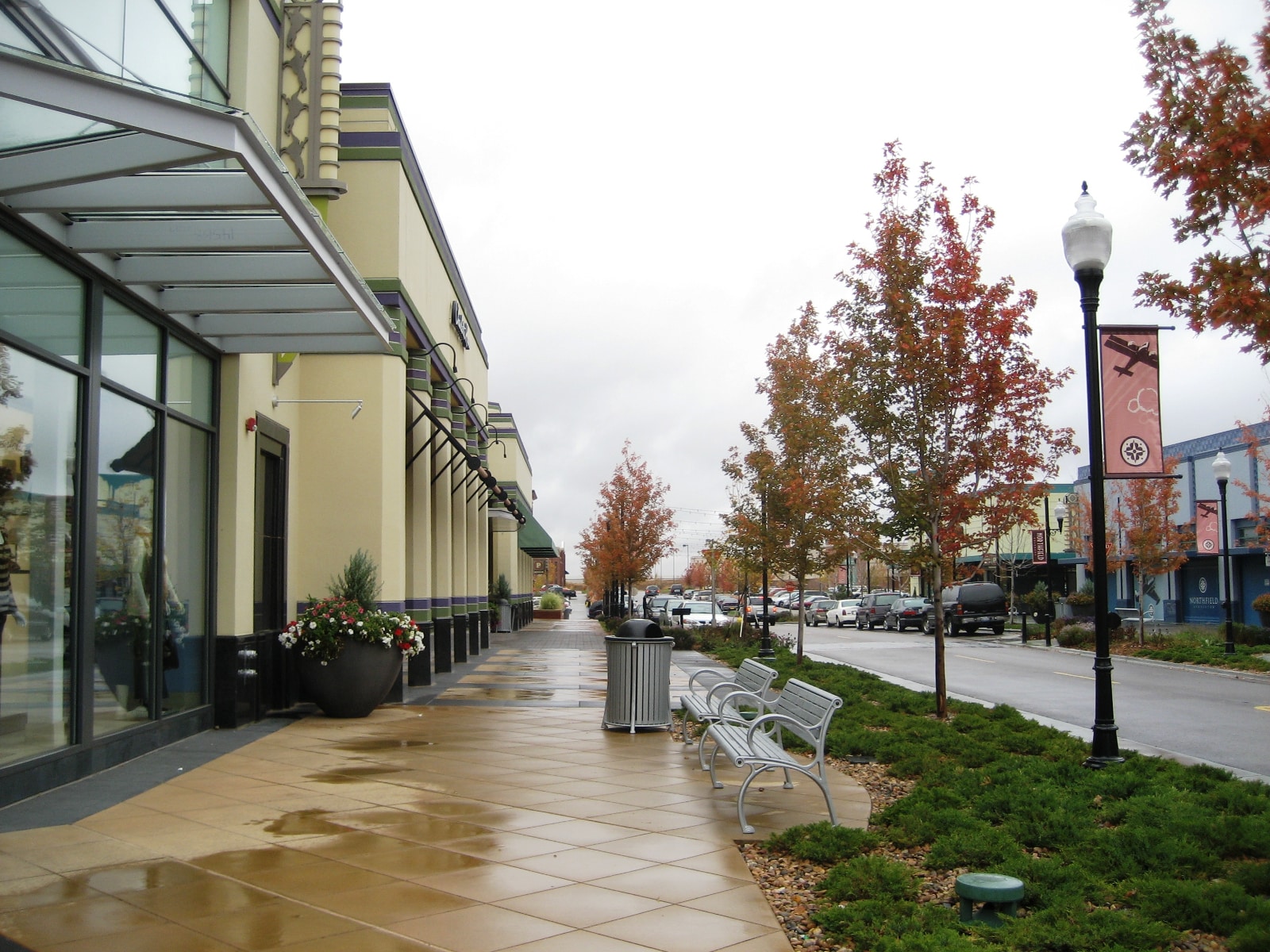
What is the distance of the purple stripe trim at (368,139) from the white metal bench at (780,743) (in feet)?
33.1

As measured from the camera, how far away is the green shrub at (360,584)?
13.4 metres

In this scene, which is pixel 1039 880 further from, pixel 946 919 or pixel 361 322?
pixel 361 322

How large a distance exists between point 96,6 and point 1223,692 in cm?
1757

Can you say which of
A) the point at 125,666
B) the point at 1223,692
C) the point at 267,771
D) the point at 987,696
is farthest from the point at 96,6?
the point at 1223,692

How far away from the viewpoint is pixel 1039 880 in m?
5.80

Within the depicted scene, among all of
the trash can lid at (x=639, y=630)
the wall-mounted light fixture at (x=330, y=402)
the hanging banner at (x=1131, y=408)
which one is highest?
the wall-mounted light fixture at (x=330, y=402)

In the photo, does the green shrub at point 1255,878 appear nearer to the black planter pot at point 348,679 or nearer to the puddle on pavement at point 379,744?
the puddle on pavement at point 379,744

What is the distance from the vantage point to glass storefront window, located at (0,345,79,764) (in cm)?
749

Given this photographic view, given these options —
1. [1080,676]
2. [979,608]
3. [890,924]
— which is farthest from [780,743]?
[979,608]

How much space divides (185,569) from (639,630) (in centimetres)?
480

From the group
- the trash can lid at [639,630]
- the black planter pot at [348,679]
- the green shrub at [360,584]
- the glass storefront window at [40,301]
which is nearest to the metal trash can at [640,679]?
the trash can lid at [639,630]

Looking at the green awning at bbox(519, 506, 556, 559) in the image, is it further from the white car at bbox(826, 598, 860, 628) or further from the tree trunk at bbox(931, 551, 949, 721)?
the tree trunk at bbox(931, 551, 949, 721)

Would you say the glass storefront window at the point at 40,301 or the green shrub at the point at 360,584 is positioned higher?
the glass storefront window at the point at 40,301

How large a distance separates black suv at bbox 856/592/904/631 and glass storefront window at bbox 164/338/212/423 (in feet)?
124
